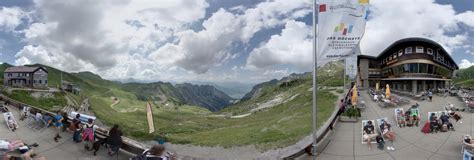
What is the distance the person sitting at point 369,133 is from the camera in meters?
9.02

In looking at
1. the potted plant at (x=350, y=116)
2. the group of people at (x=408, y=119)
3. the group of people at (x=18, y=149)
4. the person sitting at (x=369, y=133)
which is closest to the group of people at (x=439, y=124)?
the group of people at (x=408, y=119)

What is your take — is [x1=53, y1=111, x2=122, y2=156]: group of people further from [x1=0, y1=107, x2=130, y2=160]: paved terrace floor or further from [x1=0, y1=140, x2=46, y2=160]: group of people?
[x1=0, y1=140, x2=46, y2=160]: group of people

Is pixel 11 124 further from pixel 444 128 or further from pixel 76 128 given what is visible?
pixel 444 128

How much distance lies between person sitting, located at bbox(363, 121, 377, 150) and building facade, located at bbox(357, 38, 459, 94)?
23.3m

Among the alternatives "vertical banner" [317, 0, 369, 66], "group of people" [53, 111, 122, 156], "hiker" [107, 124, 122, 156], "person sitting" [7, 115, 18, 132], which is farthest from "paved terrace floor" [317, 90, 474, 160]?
"person sitting" [7, 115, 18, 132]

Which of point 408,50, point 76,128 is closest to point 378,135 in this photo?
point 76,128

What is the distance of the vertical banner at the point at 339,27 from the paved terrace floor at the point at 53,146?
21.2ft

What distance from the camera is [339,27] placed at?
20.2ft

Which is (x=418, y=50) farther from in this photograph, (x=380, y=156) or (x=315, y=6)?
(x=315, y=6)

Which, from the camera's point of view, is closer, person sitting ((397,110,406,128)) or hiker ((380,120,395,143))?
hiker ((380,120,395,143))

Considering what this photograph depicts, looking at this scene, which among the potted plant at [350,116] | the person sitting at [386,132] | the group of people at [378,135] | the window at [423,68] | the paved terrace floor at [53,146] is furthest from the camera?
the window at [423,68]

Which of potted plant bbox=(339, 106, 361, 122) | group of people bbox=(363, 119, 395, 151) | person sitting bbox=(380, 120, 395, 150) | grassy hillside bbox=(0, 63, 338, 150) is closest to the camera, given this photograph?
group of people bbox=(363, 119, 395, 151)

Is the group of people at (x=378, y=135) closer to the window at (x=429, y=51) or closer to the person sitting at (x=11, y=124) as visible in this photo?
the person sitting at (x=11, y=124)

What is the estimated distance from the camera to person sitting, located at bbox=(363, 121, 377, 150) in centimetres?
902
